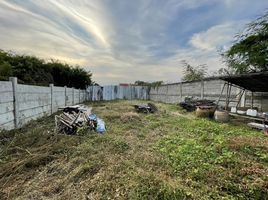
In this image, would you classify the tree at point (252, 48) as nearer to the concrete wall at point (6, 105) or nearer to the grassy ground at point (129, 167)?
the grassy ground at point (129, 167)

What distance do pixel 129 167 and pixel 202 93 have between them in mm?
8765

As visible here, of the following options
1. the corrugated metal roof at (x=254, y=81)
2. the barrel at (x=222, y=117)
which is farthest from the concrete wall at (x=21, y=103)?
the corrugated metal roof at (x=254, y=81)

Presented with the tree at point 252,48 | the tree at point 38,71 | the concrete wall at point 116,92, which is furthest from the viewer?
the concrete wall at point 116,92

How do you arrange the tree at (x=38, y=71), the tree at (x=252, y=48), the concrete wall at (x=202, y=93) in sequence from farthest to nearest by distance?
the tree at (x=38, y=71) < the concrete wall at (x=202, y=93) < the tree at (x=252, y=48)

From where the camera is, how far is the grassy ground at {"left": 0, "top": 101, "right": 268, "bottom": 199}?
1981 millimetres

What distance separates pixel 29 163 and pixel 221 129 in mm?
4450

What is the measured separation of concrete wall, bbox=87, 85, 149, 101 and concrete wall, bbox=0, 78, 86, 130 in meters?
10.3

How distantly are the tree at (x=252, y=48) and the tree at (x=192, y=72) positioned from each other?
931 cm

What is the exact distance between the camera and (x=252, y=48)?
6984 mm

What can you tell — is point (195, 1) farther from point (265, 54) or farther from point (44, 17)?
→ point (44, 17)

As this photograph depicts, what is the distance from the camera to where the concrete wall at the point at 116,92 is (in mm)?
17500

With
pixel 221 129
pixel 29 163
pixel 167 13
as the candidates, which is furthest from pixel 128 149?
pixel 167 13

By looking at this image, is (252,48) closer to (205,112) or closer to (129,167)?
(205,112)

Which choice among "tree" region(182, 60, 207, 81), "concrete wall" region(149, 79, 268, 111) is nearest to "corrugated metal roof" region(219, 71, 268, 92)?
"concrete wall" region(149, 79, 268, 111)
